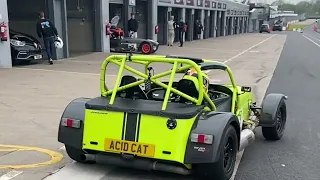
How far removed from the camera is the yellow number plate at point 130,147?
4105 millimetres


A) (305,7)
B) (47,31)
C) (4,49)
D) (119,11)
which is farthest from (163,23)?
(305,7)

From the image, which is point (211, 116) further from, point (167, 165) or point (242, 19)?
point (242, 19)

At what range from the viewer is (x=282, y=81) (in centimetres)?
1247

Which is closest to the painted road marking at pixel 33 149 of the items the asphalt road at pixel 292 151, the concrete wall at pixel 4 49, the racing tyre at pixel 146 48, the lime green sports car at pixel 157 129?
the lime green sports car at pixel 157 129

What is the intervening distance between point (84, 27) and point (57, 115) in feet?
44.8

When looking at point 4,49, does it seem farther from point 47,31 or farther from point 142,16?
point 142,16

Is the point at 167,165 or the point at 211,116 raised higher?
the point at 211,116

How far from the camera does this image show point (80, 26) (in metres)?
20.0

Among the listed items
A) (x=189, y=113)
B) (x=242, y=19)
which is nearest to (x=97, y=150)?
(x=189, y=113)

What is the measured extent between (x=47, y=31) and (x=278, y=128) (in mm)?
10600

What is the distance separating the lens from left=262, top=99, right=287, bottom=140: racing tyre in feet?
19.5

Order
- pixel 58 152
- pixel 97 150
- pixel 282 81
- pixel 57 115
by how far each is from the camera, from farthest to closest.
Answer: pixel 282 81 < pixel 57 115 < pixel 58 152 < pixel 97 150

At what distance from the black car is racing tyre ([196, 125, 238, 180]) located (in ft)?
36.5

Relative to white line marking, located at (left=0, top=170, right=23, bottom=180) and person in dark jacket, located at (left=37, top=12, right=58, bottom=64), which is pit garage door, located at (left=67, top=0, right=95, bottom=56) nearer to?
person in dark jacket, located at (left=37, top=12, right=58, bottom=64)
